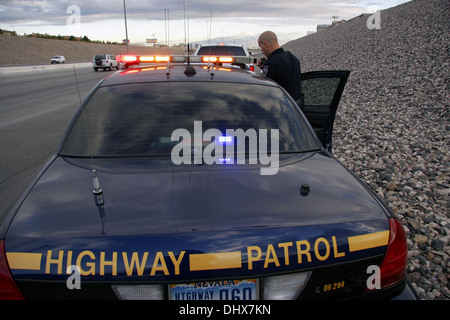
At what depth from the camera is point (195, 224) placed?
63.1 inches

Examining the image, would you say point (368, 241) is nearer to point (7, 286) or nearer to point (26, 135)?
point (7, 286)

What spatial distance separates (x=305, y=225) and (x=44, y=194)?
1.37 metres

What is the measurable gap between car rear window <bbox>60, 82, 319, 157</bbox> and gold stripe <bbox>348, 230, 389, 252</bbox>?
3.27 feet

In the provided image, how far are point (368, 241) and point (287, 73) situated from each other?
12.6 feet

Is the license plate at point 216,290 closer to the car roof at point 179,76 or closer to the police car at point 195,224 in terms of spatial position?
the police car at point 195,224

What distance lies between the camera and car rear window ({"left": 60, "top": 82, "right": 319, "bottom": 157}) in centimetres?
250

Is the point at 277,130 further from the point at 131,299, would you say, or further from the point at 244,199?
the point at 131,299

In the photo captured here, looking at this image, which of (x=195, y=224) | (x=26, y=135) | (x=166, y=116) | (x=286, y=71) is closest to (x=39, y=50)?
(x=26, y=135)

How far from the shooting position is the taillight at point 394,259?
1.71m

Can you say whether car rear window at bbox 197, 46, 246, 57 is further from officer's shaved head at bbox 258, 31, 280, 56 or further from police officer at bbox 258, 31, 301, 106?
police officer at bbox 258, 31, 301, 106

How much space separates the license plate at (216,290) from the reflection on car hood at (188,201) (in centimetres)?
23

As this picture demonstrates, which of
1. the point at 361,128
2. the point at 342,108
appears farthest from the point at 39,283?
the point at 342,108

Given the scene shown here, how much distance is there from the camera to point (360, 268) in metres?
1.66

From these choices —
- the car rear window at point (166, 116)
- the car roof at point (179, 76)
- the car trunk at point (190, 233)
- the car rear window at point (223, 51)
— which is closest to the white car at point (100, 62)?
the car rear window at point (223, 51)
